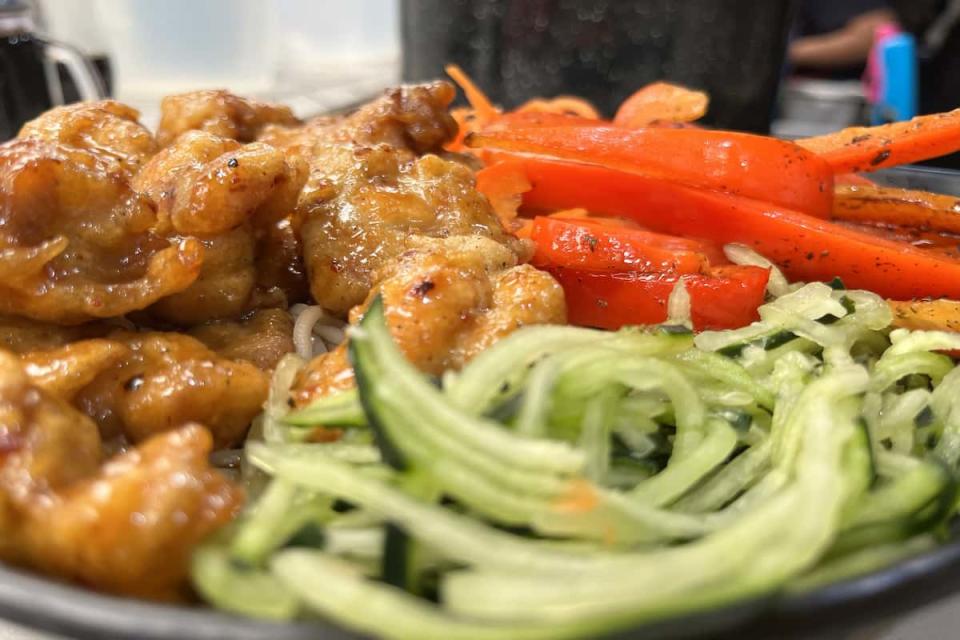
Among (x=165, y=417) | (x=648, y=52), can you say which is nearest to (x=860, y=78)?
(x=648, y=52)

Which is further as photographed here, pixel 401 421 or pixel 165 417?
pixel 165 417

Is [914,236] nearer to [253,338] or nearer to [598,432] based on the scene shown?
[598,432]

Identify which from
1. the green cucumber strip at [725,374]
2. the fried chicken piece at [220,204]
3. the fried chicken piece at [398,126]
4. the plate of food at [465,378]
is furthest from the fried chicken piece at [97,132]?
the green cucumber strip at [725,374]

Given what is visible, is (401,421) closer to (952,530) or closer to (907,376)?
(952,530)

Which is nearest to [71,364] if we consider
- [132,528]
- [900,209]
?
[132,528]

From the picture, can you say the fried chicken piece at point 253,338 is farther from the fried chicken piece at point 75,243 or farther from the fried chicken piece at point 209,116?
the fried chicken piece at point 209,116
